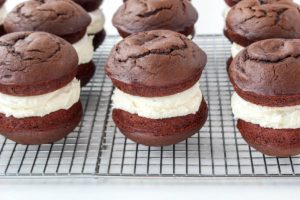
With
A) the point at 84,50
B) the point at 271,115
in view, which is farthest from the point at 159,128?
the point at 84,50

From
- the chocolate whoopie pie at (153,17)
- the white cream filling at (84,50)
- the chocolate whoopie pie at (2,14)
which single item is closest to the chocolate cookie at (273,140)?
the chocolate whoopie pie at (153,17)

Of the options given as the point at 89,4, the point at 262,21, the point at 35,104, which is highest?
the point at 262,21

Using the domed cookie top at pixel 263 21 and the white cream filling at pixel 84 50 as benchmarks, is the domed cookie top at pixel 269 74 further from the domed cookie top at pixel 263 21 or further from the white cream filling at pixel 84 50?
the white cream filling at pixel 84 50

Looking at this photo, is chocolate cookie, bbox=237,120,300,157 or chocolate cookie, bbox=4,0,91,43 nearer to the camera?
chocolate cookie, bbox=237,120,300,157

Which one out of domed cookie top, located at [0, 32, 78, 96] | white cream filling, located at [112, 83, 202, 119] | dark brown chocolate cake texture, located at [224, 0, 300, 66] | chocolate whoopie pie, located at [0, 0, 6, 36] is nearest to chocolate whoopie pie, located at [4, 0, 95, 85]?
domed cookie top, located at [0, 32, 78, 96]

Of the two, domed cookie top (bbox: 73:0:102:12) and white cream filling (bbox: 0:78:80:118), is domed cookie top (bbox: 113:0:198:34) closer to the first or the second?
domed cookie top (bbox: 73:0:102:12)

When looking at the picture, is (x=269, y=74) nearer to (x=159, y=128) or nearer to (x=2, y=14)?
(x=159, y=128)

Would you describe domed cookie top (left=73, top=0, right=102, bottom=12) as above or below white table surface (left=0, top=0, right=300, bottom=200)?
above

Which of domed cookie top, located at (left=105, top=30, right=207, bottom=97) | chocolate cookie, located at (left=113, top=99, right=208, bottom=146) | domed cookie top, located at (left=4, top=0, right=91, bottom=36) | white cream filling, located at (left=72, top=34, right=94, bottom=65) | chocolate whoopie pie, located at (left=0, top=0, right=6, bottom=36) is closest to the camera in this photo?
domed cookie top, located at (left=105, top=30, right=207, bottom=97)

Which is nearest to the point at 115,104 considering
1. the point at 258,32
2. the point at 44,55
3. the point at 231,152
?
the point at 44,55
